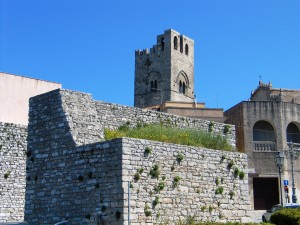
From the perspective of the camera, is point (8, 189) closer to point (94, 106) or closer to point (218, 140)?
Result: point (94, 106)

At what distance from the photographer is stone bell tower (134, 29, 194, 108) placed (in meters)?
79.0

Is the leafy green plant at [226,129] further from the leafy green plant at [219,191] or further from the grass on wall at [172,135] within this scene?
the leafy green plant at [219,191]

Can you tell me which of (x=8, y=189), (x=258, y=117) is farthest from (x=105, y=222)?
(x=258, y=117)

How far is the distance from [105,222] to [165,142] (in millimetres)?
3865

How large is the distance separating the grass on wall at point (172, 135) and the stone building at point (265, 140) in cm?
2080

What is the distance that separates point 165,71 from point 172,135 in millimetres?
59244

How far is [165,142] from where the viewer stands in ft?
62.7

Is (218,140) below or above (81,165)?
above

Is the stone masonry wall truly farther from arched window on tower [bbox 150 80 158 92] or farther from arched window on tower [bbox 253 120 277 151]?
arched window on tower [bbox 150 80 158 92]

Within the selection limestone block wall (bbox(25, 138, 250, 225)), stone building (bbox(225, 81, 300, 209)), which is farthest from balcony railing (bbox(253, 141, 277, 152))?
limestone block wall (bbox(25, 138, 250, 225))

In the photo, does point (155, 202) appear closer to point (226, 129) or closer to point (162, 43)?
point (226, 129)

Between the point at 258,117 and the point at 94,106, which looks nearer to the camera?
the point at 94,106

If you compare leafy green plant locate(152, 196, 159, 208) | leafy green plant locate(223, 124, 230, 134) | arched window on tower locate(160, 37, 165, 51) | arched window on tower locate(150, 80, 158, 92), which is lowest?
leafy green plant locate(152, 196, 159, 208)

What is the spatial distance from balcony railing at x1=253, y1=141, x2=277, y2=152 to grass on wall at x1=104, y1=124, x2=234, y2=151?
21.3 metres
